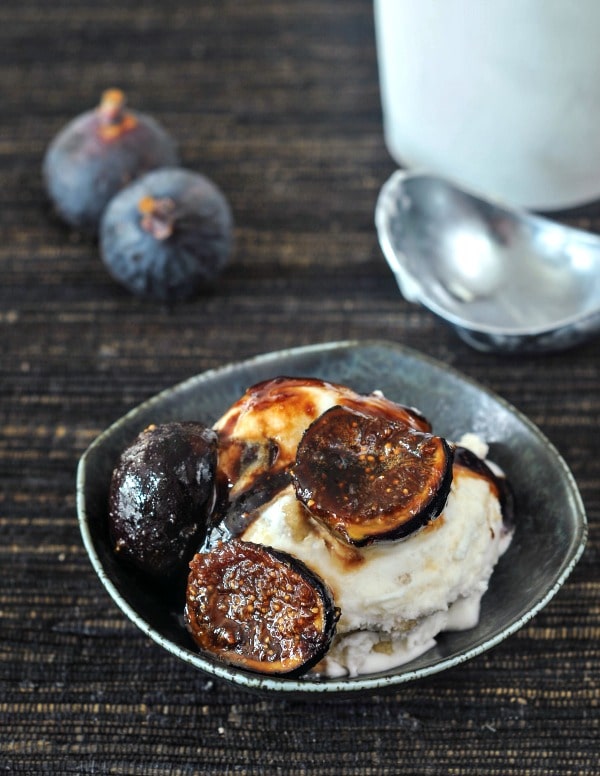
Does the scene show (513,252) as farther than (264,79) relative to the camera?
No

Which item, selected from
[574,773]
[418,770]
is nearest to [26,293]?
[418,770]

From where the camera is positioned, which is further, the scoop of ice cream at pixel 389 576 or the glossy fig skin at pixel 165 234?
the glossy fig skin at pixel 165 234

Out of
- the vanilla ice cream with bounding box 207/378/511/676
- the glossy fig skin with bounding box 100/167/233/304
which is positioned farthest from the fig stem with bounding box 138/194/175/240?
the vanilla ice cream with bounding box 207/378/511/676

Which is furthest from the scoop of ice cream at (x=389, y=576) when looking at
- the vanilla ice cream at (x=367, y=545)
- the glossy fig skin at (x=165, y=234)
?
the glossy fig skin at (x=165, y=234)

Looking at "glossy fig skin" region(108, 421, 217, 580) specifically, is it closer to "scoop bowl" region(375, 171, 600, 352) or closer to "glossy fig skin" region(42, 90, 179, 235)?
"scoop bowl" region(375, 171, 600, 352)

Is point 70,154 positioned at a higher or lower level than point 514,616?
lower

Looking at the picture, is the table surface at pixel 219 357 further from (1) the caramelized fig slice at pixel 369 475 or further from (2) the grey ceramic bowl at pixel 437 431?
(1) the caramelized fig slice at pixel 369 475

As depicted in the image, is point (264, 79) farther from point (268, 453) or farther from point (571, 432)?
point (268, 453)

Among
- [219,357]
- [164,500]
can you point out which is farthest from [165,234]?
[164,500]
